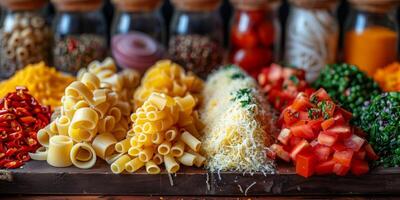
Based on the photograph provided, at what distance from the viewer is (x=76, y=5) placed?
8.16 feet

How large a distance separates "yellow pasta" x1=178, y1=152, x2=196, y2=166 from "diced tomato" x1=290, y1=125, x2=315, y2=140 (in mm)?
328

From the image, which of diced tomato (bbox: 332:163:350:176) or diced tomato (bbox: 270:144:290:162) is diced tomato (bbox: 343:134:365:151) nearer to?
diced tomato (bbox: 332:163:350:176)

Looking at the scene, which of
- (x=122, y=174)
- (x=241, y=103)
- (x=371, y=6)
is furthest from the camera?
(x=371, y=6)

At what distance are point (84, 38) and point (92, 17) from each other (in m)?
0.14

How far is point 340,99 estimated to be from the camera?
6.79ft

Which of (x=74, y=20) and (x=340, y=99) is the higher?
(x=74, y=20)

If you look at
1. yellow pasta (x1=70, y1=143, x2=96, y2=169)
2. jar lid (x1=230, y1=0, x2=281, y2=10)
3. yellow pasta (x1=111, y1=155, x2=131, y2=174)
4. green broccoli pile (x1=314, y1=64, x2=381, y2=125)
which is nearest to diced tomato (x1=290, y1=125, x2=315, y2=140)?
green broccoli pile (x1=314, y1=64, x2=381, y2=125)

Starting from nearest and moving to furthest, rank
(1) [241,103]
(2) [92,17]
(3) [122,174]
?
(3) [122,174] < (1) [241,103] < (2) [92,17]

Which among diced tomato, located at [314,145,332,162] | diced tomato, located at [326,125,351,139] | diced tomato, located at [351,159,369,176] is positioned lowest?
diced tomato, located at [351,159,369,176]

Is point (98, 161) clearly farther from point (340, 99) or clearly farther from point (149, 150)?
point (340, 99)

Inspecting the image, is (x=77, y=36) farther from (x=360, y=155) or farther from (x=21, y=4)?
(x=360, y=155)

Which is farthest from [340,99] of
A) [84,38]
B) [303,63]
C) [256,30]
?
[84,38]

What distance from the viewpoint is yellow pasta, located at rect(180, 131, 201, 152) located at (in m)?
1.71

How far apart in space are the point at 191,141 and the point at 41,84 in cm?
73
